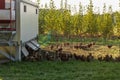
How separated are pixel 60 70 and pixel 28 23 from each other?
161 inches

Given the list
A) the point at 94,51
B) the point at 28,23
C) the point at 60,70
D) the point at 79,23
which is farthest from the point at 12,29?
the point at 79,23

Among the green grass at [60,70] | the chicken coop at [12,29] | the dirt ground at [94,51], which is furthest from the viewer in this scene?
the dirt ground at [94,51]

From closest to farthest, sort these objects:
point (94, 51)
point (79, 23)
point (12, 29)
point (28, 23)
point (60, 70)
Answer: point (60, 70) < point (12, 29) < point (28, 23) < point (94, 51) < point (79, 23)

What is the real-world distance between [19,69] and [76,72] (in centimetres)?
153

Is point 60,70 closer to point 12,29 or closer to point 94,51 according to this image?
point 12,29

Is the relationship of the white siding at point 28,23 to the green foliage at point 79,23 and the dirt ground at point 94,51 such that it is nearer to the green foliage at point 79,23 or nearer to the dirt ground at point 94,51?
the dirt ground at point 94,51

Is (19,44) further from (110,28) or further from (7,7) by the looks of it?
(110,28)

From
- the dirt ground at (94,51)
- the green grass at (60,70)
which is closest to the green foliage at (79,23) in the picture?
the dirt ground at (94,51)

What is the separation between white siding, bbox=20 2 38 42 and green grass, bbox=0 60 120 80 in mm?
1579

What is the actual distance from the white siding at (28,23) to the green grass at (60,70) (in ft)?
5.18

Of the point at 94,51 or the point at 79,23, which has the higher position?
the point at 79,23

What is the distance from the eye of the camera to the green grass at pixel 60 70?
29.1ft

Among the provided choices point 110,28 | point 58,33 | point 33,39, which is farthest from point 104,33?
point 33,39

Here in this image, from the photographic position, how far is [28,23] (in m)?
13.6
